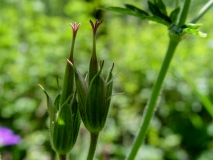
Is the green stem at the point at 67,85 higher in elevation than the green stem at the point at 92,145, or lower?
higher

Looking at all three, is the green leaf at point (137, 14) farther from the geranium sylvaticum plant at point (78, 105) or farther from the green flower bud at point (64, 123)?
the green flower bud at point (64, 123)

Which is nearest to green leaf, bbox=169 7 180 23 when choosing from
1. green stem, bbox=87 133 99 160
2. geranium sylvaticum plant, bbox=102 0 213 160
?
geranium sylvaticum plant, bbox=102 0 213 160

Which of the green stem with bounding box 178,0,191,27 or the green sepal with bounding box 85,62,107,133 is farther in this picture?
the green stem with bounding box 178,0,191,27

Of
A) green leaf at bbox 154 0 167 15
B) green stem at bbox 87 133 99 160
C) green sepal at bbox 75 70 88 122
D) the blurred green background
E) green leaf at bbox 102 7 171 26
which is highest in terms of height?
green leaf at bbox 154 0 167 15

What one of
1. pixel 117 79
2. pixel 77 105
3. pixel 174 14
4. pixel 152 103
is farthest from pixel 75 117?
pixel 117 79

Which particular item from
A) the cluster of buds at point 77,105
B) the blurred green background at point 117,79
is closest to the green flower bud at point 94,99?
the cluster of buds at point 77,105

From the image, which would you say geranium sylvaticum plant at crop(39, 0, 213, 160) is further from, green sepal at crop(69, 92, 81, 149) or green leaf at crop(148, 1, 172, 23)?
green leaf at crop(148, 1, 172, 23)

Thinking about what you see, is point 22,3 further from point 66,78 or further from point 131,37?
point 66,78
